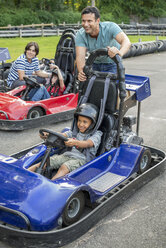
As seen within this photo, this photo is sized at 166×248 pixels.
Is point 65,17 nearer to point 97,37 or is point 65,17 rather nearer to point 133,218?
point 97,37

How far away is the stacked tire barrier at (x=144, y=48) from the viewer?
1798 centimetres

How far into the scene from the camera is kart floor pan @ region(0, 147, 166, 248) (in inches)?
118

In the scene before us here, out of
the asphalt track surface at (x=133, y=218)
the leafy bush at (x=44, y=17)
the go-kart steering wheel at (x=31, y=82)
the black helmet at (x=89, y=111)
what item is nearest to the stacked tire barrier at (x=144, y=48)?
the go-kart steering wheel at (x=31, y=82)

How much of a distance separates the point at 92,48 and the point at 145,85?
0.85 meters

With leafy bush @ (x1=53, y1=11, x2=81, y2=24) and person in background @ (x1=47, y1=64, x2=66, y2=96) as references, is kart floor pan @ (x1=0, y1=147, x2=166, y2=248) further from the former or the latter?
leafy bush @ (x1=53, y1=11, x2=81, y2=24)

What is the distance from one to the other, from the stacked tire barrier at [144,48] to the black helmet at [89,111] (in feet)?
44.6

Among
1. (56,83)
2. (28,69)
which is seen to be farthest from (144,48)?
(28,69)

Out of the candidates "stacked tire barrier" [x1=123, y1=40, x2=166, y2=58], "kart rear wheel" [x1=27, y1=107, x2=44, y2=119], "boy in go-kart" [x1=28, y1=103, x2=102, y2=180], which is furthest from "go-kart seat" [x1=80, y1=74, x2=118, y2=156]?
"stacked tire barrier" [x1=123, y1=40, x2=166, y2=58]

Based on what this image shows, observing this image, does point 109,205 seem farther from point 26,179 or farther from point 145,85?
point 145,85

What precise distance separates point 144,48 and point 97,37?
584 inches

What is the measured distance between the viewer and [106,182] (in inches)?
160

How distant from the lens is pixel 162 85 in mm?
11156

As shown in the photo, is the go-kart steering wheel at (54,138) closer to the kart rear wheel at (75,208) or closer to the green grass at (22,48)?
the kart rear wheel at (75,208)

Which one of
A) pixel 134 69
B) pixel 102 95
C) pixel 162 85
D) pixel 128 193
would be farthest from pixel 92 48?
pixel 134 69
